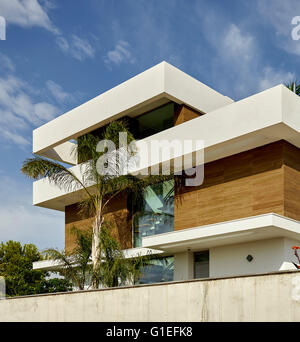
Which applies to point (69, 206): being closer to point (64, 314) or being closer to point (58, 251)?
point (58, 251)

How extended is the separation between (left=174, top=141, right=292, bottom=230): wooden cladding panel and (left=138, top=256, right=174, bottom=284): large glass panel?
1.61 metres

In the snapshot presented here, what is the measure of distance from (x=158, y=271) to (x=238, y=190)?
4940 millimetres

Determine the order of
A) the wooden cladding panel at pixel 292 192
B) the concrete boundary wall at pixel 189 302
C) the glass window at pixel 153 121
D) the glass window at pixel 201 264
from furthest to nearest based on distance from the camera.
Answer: the glass window at pixel 153 121 → the glass window at pixel 201 264 → the wooden cladding panel at pixel 292 192 → the concrete boundary wall at pixel 189 302

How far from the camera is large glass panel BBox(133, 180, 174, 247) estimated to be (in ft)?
64.1

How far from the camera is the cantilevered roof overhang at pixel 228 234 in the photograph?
1480 centimetres

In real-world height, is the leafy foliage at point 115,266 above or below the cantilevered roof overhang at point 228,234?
below

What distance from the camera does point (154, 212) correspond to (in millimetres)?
20047

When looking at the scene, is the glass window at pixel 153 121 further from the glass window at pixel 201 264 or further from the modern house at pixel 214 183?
the glass window at pixel 201 264

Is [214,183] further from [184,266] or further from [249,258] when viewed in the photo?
[184,266]

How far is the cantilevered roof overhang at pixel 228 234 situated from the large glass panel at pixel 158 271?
3.61 feet

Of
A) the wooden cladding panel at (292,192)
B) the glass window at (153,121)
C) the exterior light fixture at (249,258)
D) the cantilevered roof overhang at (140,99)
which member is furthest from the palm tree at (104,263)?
the wooden cladding panel at (292,192)

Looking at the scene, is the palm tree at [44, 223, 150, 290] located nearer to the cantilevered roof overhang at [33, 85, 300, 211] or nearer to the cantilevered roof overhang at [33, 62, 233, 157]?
the cantilevered roof overhang at [33, 85, 300, 211]

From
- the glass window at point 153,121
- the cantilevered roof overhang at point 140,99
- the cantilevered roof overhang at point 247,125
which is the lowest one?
the cantilevered roof overhang at point 247,125

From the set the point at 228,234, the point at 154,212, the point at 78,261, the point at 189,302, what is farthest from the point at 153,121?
the point at 189,302
